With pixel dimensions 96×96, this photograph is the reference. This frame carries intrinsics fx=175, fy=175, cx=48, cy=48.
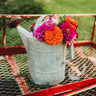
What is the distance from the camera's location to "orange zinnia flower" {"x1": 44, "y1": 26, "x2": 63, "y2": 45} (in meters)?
2.08

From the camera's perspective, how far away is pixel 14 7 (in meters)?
5.78

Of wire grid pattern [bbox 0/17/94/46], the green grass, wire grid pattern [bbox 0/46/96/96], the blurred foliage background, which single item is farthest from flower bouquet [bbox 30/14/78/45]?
the green grass

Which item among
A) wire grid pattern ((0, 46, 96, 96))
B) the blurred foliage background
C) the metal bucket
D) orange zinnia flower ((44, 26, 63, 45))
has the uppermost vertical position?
the blurred foliage background

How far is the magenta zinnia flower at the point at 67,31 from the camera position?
213 centimetres

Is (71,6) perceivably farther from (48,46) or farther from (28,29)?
(48,46)

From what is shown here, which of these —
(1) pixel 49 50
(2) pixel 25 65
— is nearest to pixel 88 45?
(2) pixel 25 65

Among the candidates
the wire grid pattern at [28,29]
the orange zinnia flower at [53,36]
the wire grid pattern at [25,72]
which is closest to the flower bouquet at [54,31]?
the orange zinnia flower at [53,36]

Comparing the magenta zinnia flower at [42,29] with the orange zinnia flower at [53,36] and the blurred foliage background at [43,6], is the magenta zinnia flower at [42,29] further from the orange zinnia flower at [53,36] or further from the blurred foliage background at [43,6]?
the blurred foliage background at [43,6]

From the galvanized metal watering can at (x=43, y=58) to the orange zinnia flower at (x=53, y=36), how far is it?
103 mm

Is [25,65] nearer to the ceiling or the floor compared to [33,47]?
nearer to the floor

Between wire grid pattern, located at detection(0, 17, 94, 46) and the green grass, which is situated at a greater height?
the green grass

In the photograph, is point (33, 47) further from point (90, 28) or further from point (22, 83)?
point (90, 28)

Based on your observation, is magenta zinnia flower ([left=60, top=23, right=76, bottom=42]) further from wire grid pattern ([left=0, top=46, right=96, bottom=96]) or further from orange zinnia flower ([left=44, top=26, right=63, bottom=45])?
wire grid pattern ([left=0, top=46, right=96, bottom=96])

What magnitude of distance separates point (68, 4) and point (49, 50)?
5982 millimetres
